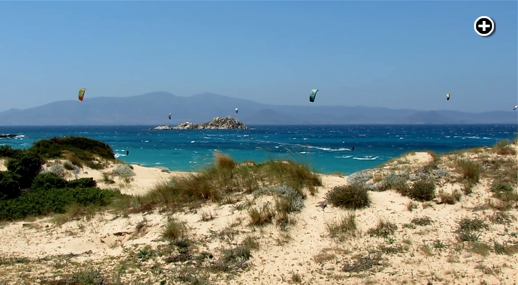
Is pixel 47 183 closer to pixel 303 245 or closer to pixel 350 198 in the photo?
pixel 303 245

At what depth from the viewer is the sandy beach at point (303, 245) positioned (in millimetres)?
6449

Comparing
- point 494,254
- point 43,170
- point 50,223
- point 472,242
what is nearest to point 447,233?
point 472,242

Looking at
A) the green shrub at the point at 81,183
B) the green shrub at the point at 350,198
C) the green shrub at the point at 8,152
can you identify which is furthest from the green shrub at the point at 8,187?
the green shrub at the point at 350,198

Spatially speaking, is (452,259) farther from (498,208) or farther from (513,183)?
(513,183)

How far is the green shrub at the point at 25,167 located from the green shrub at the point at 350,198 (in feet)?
41.3

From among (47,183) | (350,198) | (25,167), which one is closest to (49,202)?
(47,183)

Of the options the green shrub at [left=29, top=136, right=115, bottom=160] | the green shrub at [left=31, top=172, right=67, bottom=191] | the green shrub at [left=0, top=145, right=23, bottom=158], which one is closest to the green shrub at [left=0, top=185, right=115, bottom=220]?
the green shrub at [left=31, top=172, right=67, bottom=191]

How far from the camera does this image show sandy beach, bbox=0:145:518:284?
6.45m

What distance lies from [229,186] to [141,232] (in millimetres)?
2754

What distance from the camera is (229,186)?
35.3 ft

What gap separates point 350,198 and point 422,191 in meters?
1.73

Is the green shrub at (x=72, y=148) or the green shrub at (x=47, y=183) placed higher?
the green shrub at (x=72, y=148)

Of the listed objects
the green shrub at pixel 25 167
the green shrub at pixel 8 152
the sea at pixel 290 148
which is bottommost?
the sea at pixel 290 148

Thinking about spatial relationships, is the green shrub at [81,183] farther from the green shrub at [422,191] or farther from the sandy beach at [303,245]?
the green shrub at [422,191]
